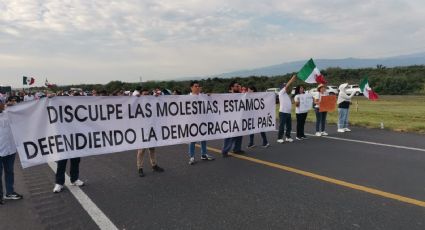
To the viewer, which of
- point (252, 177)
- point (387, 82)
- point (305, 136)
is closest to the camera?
point (252, 177)

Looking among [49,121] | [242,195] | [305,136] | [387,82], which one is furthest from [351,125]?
[387,82]

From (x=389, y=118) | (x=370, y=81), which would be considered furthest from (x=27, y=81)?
(x=370, y=81)

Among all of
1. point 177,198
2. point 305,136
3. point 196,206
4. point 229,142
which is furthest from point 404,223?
point 305,136

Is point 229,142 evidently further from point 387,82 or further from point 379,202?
point 387,82

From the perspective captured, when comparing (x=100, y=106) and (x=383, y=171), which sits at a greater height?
(x=100, y=106)

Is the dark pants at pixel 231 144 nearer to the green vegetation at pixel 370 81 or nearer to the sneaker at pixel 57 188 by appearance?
the sneaker at pixel 57 188

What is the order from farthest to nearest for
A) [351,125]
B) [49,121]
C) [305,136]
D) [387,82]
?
[387,82]
[351,125]
[305,136]
[49,121]

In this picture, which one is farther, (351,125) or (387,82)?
(387,82)

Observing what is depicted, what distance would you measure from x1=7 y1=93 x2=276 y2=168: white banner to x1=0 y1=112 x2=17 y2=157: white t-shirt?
0.34ft

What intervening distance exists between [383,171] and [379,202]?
2.11 meters

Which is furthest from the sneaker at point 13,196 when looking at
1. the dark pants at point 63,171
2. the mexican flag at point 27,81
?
the mexican flag at point 27,81

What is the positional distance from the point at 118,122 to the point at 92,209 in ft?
7.75

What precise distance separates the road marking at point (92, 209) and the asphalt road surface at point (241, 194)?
0.05 feet

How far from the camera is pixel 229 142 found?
980cm
